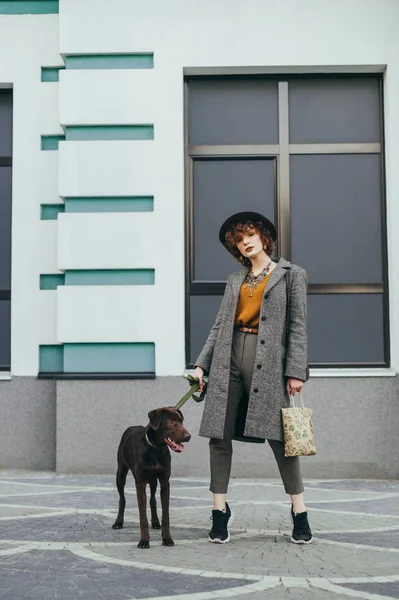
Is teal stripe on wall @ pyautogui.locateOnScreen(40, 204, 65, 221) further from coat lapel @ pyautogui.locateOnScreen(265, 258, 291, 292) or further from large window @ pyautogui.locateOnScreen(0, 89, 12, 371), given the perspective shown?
coat lapel @ pyautogui.locateOnScreen(265, 258, 291, 292)

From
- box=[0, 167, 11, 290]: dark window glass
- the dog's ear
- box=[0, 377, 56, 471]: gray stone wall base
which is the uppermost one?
box=[0, 167, 11, 290]: dark window glass

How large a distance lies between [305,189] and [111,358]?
2527 millimetres

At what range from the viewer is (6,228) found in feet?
30.8

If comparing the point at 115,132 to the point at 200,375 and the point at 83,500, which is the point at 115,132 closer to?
the point at 83,500

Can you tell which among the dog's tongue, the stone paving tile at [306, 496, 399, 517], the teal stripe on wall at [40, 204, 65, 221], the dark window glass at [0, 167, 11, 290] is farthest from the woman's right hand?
the dark window glass at [0, 167, 11, 290]

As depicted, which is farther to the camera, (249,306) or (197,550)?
(249,306)

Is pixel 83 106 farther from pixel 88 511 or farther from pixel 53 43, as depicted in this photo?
pixel 88 511

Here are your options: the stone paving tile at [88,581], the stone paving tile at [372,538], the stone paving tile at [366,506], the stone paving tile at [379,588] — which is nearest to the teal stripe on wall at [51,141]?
the stone paving tile at [366,506]

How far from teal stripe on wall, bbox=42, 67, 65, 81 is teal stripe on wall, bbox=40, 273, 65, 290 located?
200 cm

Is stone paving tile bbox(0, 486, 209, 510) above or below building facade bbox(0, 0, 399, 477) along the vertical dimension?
below

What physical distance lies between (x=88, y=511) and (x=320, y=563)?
2297 millimetres

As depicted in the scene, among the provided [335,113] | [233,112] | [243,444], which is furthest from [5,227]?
[335,113]

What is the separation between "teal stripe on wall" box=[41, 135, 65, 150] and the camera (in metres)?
9.11

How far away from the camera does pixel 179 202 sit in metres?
8.66
